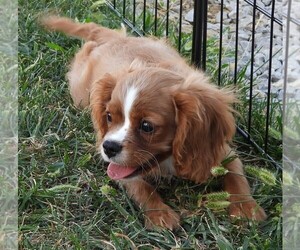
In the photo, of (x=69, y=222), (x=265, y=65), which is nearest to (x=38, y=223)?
(x=69, y=222)

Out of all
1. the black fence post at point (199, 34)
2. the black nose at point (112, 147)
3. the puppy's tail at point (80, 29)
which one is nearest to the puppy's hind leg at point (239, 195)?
the black nose at point (112, 147)

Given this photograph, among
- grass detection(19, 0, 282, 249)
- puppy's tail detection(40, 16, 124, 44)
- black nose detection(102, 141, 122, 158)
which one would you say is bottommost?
grass detection(19, 0, 282, 249)

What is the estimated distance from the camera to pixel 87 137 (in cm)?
303

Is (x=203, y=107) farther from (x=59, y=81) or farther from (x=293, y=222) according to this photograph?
(x=59, y=81)

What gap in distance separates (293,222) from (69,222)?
897mm

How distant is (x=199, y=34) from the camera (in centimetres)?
329

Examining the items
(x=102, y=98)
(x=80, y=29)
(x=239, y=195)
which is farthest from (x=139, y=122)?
(x=80, y=29)

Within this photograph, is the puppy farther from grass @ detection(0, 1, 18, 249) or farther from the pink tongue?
grass @ detection(0, 1, 18, 249)

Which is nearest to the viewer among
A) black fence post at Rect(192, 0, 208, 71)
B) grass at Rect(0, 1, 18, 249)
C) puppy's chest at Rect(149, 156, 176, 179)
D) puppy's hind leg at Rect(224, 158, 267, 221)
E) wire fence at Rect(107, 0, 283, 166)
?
grass at Rect(0, 1, 18, 249)

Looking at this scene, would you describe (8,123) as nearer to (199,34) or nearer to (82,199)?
(82,199)

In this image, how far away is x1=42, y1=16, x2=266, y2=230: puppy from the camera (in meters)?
2.49

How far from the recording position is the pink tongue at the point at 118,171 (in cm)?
256

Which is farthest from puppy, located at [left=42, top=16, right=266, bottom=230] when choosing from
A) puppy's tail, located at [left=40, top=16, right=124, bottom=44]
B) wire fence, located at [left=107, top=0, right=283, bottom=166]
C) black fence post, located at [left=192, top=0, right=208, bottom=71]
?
puppy's tail, located at [left=40, top=16, right=124, bottom=44]

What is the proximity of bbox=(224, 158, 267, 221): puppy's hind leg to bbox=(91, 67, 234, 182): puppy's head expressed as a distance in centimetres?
11
